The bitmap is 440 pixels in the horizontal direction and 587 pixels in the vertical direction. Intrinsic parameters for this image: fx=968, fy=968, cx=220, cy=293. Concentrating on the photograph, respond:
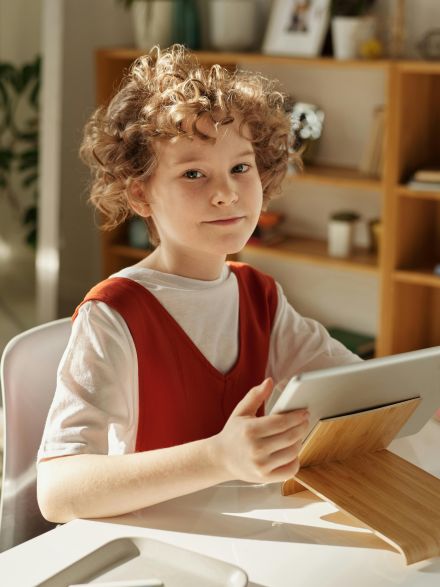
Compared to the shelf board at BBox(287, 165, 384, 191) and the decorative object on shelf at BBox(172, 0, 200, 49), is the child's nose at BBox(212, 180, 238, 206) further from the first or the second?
the decorative object on shelf at BBox(172, 0, 200, 49)

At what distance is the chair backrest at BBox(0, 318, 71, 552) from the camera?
149 centimetres

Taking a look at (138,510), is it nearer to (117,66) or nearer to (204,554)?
(204,554)

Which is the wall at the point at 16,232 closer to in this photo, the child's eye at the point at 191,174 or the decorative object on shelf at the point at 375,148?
the decorative object on shelf at the point at 375,148

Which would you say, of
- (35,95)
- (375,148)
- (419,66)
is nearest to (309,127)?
(375,148)

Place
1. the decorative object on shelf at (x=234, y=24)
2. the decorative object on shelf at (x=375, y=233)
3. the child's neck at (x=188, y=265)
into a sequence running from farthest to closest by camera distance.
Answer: the decorative object on shelf at (x=234, y=24), the decorative object on shelf at (x=375, y=233), the child's neck at (x=188, y=265)

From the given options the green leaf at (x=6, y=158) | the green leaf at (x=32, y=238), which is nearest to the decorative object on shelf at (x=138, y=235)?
the green leaf at (x=32, y=238)

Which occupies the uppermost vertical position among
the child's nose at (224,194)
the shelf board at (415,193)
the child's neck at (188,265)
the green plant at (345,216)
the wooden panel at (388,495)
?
the child's nose at (224,194)

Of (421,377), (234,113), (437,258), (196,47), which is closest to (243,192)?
(234,113)

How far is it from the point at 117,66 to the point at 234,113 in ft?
A: 9.39

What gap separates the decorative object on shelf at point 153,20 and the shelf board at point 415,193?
4.06ft

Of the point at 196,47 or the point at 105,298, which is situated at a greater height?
the point at 196,47

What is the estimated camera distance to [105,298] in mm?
1396

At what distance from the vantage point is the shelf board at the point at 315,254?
3.65 metres

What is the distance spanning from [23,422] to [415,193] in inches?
86.7
